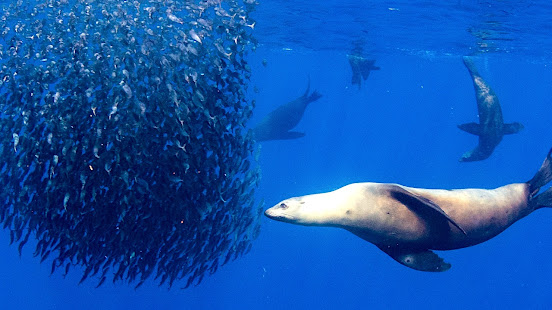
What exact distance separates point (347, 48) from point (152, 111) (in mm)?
21451

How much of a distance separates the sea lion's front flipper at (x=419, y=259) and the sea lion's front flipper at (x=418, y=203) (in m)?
0.58

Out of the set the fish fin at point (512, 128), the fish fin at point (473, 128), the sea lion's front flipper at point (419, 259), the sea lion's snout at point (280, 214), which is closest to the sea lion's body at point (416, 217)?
the sea lion's front flipper at point (419, 259)

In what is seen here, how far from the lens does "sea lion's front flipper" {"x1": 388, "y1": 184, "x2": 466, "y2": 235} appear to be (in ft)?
16.0

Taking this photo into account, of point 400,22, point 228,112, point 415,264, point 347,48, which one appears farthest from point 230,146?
point 347,48

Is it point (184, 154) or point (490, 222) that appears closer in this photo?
point (490, 222)

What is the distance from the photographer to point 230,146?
7.92 m

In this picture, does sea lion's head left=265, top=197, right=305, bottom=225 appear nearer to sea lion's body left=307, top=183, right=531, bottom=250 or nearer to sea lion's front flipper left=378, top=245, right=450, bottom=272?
sea lion's body left=307, top=183, right=531, bottom=250

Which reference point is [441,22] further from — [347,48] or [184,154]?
[184,154]

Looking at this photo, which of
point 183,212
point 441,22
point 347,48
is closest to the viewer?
point 183,212

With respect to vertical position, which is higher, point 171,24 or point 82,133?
point 171,24

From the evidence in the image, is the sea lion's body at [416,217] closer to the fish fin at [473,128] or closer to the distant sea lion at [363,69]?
the fish fin at [473,128]

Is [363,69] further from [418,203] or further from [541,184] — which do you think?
[418,203]

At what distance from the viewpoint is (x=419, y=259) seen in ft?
18.0

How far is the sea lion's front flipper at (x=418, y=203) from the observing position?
4879 mm
